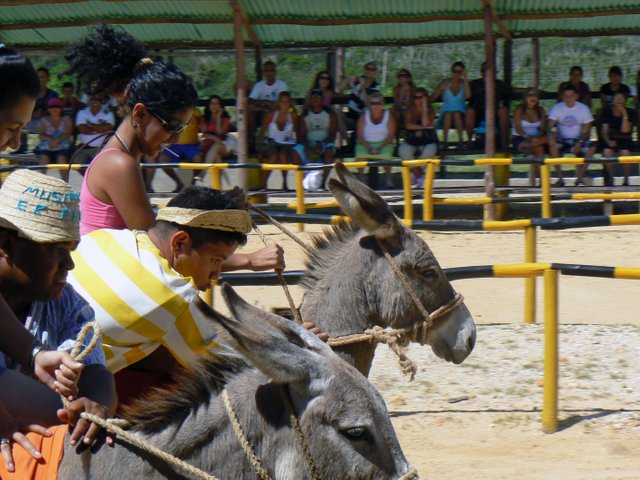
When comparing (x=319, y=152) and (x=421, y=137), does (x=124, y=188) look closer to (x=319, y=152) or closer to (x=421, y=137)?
(x=319, y=152)

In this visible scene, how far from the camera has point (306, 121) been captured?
15648mm

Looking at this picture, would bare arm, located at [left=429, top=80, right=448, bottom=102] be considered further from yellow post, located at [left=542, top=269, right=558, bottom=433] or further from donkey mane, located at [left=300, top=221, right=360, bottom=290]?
donkey mane, located at [left=300, top=221, right=360, bottom=290]

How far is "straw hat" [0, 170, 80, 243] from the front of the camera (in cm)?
267

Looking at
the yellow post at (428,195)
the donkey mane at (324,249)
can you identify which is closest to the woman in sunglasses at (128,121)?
the donkey mane at (324,249)

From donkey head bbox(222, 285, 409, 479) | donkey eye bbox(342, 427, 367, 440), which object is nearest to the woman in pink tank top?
donkey head bbox(222, 285, 409, 479)

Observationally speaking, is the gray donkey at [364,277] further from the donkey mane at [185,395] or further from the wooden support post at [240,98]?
the wooden support post at [240,98]

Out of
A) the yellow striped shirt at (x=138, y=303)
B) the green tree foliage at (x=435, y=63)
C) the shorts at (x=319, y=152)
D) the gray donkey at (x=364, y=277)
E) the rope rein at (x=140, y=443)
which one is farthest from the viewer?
the green tree foliage at (x=435, y=63)

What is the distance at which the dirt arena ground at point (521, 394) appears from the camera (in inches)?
234

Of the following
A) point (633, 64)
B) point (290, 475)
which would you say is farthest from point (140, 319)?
point (633, 64)

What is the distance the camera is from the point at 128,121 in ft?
13.4

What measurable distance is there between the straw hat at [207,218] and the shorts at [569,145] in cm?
1224

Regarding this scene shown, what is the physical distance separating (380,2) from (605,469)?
11.0 metres

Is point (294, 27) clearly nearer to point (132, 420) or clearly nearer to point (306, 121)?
point (306, 121)

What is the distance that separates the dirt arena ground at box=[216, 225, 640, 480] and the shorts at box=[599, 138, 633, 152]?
561cm
